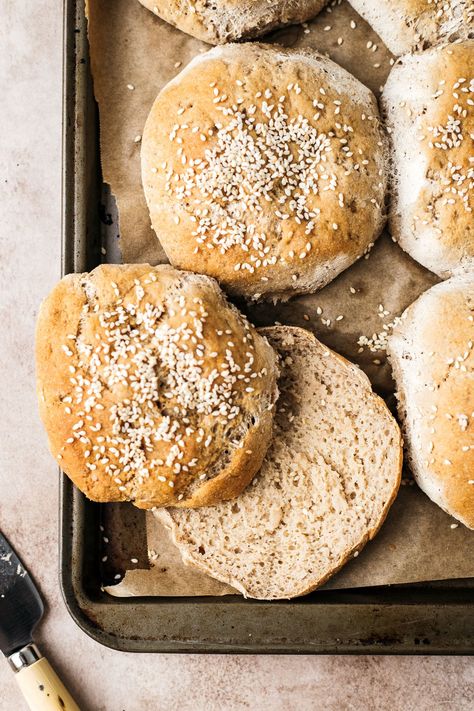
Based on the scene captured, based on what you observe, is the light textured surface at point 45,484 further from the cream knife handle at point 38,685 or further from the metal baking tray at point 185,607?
the metal baking tray at point 185,607

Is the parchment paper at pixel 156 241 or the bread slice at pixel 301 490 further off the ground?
the parchment paper at pixel 156 241

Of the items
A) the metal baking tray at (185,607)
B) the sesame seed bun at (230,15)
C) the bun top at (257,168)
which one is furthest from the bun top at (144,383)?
the sesame seed bun at (230,15)

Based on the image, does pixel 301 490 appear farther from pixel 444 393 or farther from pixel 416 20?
pixel 416 20

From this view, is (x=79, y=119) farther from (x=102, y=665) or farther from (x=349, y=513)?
(x=102, y=665)

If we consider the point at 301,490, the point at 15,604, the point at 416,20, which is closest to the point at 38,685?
the point at 15,604

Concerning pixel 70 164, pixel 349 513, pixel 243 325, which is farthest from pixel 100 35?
pixel 349 513

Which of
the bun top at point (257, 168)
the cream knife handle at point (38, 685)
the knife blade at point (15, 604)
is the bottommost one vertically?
the cream knife handle at point (38, 685)

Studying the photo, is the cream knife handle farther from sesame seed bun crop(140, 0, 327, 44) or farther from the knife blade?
sesame seed bun crop(140, 0, 327, 44)

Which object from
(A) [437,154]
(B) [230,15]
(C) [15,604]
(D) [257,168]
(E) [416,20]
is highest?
(B) [230,15]
